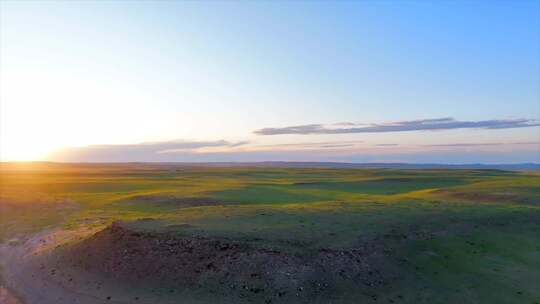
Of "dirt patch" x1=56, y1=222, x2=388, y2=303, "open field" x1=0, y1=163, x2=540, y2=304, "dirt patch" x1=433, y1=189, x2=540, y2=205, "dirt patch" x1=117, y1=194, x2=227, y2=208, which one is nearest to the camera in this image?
"dirt patch" x1=56, y1=222, x2=388, y2=303

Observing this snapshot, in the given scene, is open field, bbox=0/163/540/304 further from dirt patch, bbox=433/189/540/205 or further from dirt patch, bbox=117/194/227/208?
dirt patch, bbox=117/194/227/208

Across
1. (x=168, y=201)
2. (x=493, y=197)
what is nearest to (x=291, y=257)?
(x=168, y=201)

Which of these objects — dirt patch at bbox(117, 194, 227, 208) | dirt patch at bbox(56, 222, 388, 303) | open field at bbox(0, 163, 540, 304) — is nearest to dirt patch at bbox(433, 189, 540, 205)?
open field at bbox(0, 163, 540, 304)

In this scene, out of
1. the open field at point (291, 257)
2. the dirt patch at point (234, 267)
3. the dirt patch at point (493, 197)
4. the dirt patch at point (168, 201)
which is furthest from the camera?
the dirt patch at point (168, 201)

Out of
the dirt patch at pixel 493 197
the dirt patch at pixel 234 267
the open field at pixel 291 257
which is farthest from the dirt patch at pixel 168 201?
the dirt patch at pixel 493 197

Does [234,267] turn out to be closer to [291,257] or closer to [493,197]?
[291,257]

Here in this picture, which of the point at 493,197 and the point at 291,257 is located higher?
the point at 493,197

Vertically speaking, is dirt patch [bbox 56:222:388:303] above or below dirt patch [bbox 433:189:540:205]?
below

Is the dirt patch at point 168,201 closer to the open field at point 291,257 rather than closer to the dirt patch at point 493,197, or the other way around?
the open field at point 291,257
